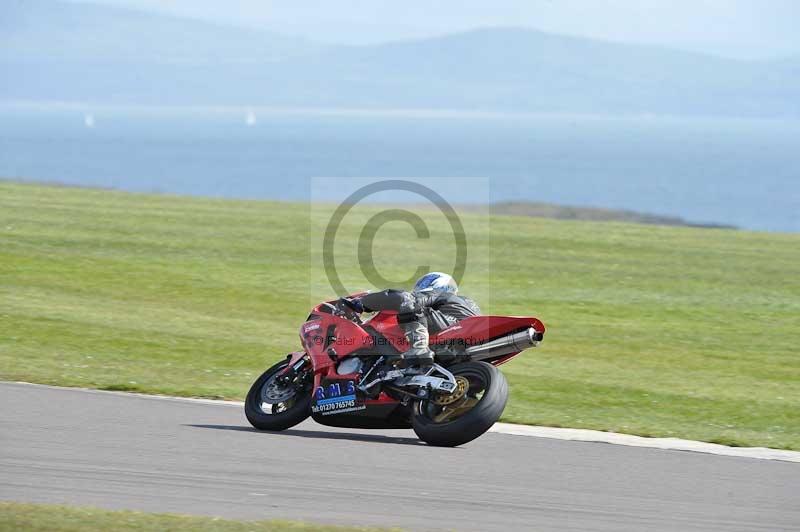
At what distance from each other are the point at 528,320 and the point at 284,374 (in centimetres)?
219

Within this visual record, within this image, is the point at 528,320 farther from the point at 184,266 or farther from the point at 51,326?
the point at 184,266

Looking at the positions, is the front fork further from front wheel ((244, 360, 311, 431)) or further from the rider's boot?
the rider's boot

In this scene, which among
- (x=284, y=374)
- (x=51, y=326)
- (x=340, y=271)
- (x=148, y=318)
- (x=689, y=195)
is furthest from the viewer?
(x=689, y=195)

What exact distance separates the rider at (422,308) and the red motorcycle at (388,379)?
0.09m

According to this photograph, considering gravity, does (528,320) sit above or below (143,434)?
above

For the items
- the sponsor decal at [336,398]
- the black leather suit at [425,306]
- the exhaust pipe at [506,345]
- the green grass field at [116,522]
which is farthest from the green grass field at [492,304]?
the green grass field at [116,522]

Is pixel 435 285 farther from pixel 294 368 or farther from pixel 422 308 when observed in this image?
pixel 294 368

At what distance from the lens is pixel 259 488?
8.02 metres

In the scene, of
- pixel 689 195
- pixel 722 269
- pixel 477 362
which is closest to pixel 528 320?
pixel 477 362

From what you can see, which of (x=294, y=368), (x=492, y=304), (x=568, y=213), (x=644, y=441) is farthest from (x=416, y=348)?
(x=568, y=213)

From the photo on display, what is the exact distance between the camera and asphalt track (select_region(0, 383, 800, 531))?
7.51 metres

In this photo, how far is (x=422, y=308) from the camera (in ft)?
32.0

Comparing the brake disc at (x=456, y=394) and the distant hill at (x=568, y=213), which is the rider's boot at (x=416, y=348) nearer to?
the brake disc at (x=456, y=394)

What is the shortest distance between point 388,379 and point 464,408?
25.3 inches
